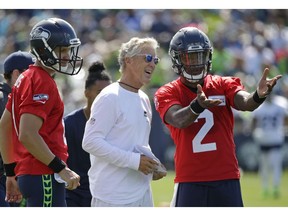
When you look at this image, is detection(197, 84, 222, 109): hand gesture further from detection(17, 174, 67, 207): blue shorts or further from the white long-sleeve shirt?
detection(17, 174, 67, 207): blue shorts

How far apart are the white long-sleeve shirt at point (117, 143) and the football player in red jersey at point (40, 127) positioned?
301 millimetres

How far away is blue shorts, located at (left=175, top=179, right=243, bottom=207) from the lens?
699cm

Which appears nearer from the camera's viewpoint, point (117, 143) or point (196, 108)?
point (196, 108)

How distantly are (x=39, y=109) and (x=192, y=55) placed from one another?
1469 millimetres

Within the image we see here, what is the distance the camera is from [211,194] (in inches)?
277

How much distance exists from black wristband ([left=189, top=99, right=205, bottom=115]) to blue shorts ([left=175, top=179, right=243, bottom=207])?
0.68m

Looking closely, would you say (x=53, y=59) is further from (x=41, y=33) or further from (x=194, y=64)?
(x=194, y=64)

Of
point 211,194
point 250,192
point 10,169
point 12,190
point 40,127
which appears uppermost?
point 40,127

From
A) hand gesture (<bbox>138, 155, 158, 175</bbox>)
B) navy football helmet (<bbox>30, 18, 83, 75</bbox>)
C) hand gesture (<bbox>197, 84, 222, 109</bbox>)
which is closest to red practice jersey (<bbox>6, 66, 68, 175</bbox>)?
navy football helmet (<bbox>30, 18, 83, 75</bbox>)

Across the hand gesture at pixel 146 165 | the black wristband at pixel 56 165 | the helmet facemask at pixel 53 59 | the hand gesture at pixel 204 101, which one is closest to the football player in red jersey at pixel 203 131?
the hand gesture at pixel 204 101

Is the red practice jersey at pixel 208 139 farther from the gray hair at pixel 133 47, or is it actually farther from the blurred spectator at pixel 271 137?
the blurred spectator at pixel 271 137

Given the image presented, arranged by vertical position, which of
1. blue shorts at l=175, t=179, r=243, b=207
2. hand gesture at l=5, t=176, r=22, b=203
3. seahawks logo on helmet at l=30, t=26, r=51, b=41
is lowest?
blue shorts at l=175, t=179, r=243, b=207

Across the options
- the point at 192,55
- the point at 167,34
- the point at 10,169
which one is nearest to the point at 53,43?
the point at 10,169
